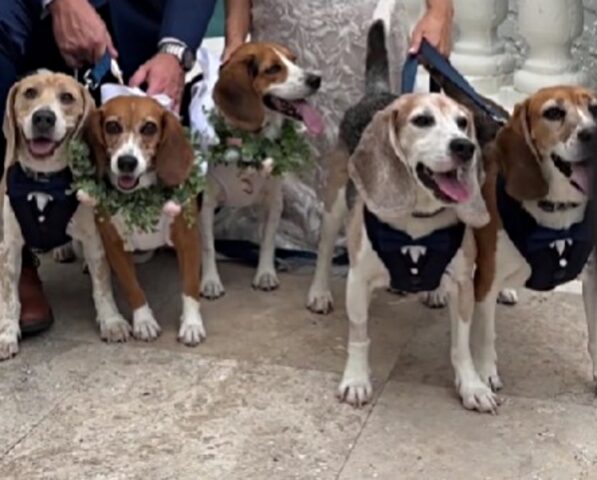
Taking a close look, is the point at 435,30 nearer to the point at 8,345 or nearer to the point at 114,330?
the point at 114,330

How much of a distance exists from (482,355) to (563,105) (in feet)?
2.09

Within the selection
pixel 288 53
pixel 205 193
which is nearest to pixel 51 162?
pixel 205 193

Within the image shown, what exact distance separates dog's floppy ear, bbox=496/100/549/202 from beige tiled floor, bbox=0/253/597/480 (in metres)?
0.51

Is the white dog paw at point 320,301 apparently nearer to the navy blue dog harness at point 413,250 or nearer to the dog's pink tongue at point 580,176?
the navy blue dog harness at point 413,250

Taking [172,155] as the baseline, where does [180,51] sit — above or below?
above

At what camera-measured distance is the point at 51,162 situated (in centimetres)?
302

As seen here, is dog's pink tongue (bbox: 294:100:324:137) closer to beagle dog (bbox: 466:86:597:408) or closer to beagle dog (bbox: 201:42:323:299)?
beagle dog (bbox: 201:42:323:299)

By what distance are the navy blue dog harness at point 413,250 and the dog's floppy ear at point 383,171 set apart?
74 millimetres

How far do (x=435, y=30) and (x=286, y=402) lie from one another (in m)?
1.09

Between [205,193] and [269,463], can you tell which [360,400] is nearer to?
[269,463]

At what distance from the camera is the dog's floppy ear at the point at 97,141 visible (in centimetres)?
297

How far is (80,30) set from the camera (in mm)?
3238

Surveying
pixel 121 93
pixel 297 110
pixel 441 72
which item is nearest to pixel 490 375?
pixel 441 72

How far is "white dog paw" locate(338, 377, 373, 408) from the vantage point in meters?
2.82
